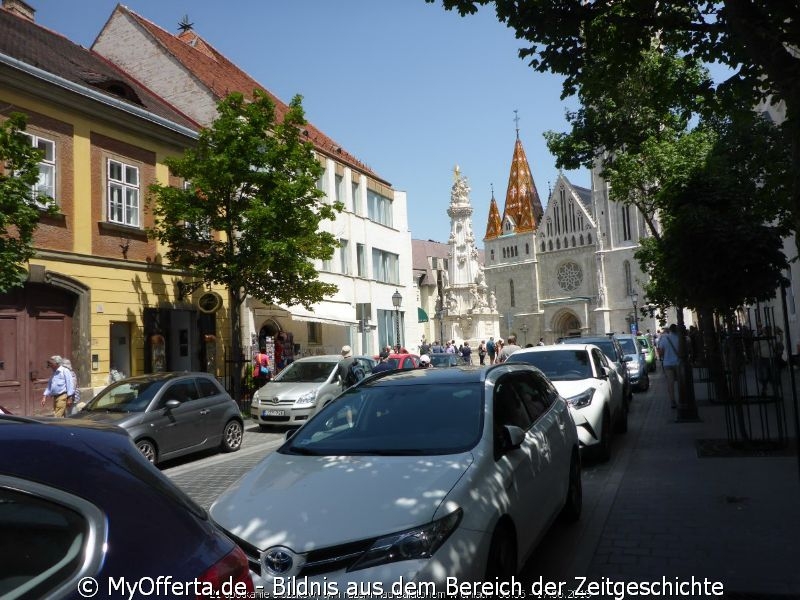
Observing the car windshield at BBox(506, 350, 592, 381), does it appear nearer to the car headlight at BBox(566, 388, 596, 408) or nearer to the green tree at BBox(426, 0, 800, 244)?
the car headlight at BBox(566, 388, 596, 408)

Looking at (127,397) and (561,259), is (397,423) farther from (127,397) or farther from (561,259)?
(561,259)

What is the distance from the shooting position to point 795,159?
5352 millimetres

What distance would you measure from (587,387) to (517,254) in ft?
305

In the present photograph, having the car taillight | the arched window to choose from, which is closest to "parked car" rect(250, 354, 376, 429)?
the car taillight

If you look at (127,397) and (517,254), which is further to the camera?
(517,254)

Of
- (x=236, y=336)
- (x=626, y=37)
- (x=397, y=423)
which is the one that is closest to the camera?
(x=397, y=423)

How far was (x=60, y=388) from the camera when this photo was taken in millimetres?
13180

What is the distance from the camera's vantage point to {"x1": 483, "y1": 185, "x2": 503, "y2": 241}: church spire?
345 feet

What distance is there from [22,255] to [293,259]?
→ 739cm

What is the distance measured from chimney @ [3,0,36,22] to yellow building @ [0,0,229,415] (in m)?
0.10

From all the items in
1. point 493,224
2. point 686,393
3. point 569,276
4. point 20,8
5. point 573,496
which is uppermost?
point 493,224

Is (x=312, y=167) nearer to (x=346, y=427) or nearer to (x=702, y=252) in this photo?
(x=702, y=252)

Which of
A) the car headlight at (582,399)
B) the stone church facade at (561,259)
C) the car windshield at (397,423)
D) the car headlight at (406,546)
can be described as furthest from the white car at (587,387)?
the stone church facade at (561,259)

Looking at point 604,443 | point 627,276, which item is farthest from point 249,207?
point 627,276
